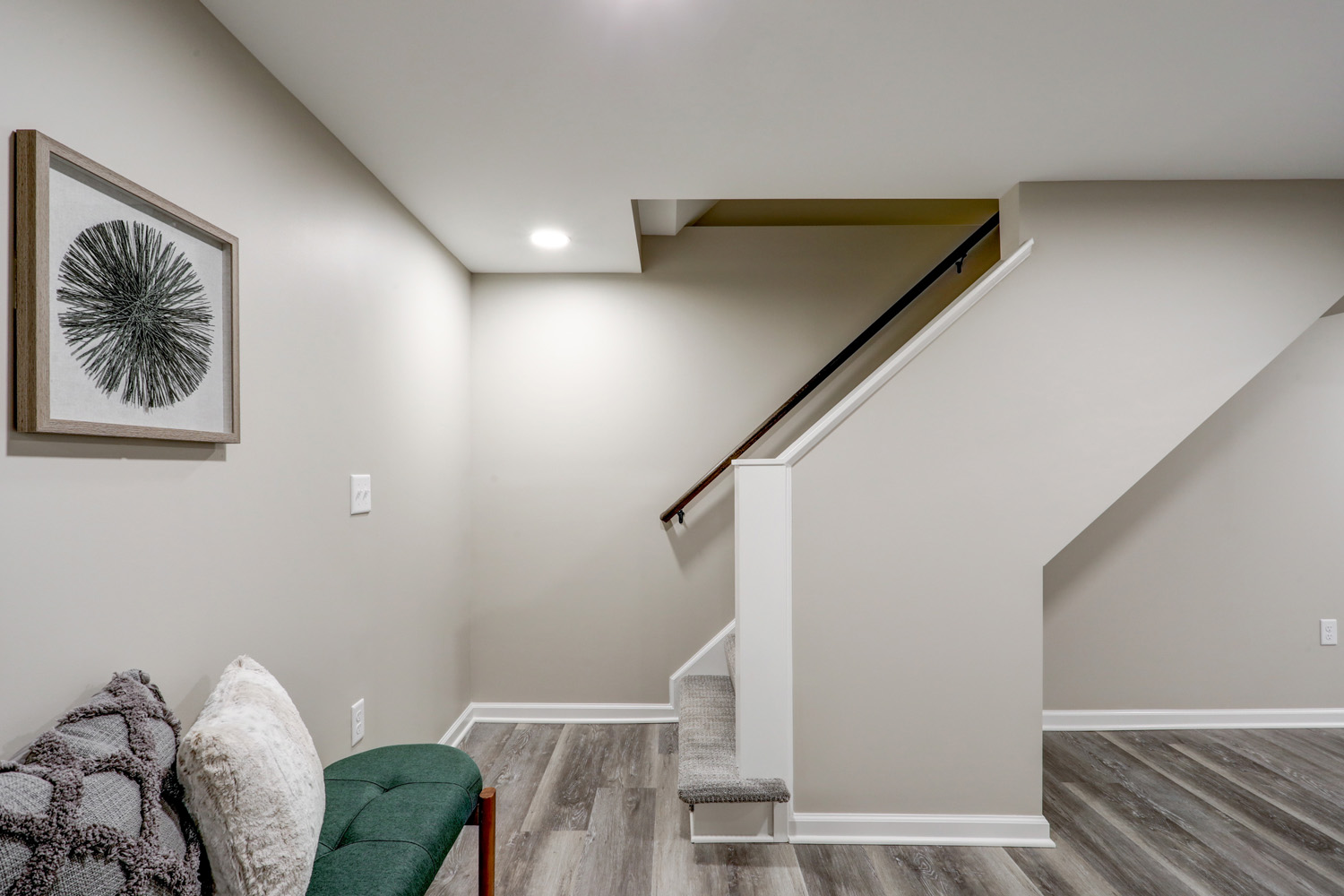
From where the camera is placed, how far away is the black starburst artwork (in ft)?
3.67

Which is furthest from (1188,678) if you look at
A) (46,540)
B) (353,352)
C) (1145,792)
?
(46,540)

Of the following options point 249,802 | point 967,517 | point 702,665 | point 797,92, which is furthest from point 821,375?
point 249,802

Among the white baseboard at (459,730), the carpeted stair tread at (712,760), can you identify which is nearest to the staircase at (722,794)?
the carpeted stair tread at (712,760)

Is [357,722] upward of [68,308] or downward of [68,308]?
downward

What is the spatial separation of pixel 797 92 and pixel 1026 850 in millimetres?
2293

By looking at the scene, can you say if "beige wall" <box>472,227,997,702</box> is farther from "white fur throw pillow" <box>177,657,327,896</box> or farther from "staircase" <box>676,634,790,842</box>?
"white fur throw pillow" <box>177,657,327,896</box>

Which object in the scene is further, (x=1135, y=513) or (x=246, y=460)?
(x=1135, y=513)

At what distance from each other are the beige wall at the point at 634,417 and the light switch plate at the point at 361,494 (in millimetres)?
1131

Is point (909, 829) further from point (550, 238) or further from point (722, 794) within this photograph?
point (550, 238)

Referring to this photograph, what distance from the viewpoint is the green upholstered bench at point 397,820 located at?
1257 millimetres

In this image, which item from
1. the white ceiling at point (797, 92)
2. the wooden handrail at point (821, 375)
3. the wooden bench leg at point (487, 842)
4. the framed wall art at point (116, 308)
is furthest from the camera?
the wooden handrail at point (821, 375)

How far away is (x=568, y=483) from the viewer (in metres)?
3.32

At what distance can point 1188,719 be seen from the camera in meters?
3.12

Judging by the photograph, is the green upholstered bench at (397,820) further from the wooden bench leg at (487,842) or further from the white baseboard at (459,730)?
the white baseboard at (459,730)
